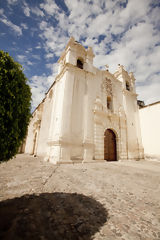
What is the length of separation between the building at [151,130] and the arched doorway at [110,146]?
4.40 meters

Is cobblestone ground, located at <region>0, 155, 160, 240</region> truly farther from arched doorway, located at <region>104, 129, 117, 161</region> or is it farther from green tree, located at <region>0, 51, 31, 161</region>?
arched doorway, located at <region>104, 129, 117, 161</region>

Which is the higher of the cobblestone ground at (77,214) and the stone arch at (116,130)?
the stone arch at (116,130)

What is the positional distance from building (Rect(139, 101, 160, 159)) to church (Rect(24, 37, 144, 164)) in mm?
686

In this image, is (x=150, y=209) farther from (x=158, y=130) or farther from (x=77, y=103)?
(x=158, y=130)

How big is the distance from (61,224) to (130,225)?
98cm

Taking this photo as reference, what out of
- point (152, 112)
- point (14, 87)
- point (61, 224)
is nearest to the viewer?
point (61, 224)

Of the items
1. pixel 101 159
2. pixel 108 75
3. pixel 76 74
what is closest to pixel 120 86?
pixel 108 75

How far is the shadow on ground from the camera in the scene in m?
1.23

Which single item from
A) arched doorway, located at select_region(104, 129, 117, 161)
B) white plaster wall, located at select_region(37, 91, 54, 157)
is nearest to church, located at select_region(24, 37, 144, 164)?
arched doorway, located at select_region(104, 129, 117, 161)

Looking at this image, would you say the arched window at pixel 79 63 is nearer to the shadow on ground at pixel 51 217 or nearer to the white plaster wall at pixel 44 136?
the white plaster wall at pixel 44 136

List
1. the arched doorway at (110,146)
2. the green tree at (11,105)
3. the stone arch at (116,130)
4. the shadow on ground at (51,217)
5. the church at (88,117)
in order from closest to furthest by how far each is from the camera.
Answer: the shadow on ground at (51,217) < the green tree at (11,105) < the church at (88,117) < the arched doorway at (110,146) < the stone arch at (116,130)

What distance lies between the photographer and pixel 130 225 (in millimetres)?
1470

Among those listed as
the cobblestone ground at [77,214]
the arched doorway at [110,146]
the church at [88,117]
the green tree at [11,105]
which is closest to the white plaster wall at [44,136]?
the church at [88,117]

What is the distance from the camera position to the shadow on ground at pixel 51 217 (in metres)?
1.23
